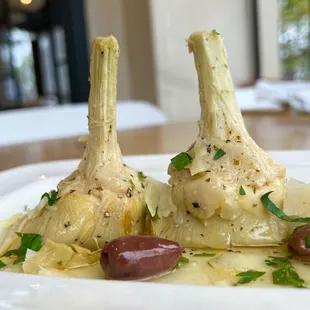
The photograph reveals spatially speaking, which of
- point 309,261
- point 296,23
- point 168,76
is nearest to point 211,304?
point 309,261

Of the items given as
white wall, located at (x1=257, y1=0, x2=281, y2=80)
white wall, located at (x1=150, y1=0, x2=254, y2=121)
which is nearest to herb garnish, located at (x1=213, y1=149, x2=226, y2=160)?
white wall, located at (x1=150, y1=0, x2=254, y2=121)

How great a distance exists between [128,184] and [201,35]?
0.64 feet

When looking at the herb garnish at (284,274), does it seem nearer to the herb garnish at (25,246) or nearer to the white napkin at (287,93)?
the herb garnish at (25,246)

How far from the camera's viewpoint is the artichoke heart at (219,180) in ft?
1.70

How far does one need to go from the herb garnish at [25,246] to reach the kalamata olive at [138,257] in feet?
0.37

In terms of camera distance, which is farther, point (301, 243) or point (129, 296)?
point (301, 243)

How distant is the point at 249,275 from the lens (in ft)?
1.43

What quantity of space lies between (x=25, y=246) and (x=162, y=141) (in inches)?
35.9

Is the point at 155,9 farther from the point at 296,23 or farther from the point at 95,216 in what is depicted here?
the point at 95,216

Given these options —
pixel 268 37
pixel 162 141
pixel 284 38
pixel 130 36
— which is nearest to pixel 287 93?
pixel 162 141

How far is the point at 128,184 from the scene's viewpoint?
0.56 metres

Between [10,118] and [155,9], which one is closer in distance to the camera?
[10,118]

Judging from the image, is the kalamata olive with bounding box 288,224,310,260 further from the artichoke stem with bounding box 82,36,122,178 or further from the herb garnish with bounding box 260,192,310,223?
the artichoke stem with bounding box 82,36,122,178

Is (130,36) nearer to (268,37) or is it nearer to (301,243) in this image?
(268,37)
